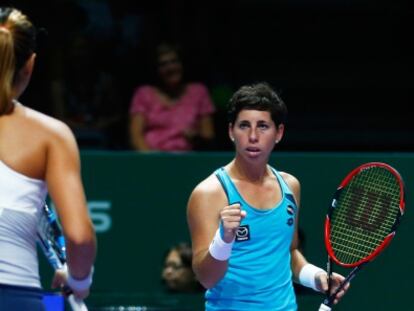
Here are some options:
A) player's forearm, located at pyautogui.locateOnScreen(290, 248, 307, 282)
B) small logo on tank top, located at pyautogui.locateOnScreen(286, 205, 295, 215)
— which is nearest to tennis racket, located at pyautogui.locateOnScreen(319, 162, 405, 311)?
player's forearm, located at pyautogui.locateOnScreen(290, 248, 307, 282)

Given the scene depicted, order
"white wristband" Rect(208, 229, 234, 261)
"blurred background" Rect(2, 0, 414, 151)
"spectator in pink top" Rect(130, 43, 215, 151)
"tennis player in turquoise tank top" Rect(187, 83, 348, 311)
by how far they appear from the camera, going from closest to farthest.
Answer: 1. "white wristband" Rect(208, 229, 234, 261)
2. "tennis player in turquoise tank top" Rect(187, 83, 348, 311)
3. "spectator in pink top" Rect(130, 43, 215, 151)
4. "blurred background" Rect(2, 0, 414, 151)

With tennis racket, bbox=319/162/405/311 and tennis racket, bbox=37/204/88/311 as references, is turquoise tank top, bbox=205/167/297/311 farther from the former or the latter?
tennis racket, bbox=37/204/88/311

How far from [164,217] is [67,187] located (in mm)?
3963

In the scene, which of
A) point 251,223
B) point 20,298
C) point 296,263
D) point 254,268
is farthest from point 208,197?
point 20,298

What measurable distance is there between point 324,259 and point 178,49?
1.68 m

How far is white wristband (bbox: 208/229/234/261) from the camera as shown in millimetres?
4086

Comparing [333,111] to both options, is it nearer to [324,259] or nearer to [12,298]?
[324,259]

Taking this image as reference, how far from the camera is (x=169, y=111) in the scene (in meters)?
7.60

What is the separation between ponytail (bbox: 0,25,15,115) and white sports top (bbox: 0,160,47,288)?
0.55 ft

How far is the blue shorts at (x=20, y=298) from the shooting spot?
3180mm

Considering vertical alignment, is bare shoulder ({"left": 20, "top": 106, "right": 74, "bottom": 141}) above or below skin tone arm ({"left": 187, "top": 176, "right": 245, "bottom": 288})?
above

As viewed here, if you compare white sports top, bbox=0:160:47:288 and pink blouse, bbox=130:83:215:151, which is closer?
white sports top, bbox=0:160:47:288

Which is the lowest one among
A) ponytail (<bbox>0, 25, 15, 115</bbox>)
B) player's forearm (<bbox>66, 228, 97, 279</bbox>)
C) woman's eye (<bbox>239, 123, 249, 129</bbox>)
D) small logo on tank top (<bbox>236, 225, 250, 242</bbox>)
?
small logo on tank top (<bbox>236, 225, 250, 242</bbox>)

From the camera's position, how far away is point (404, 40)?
30.5ft
